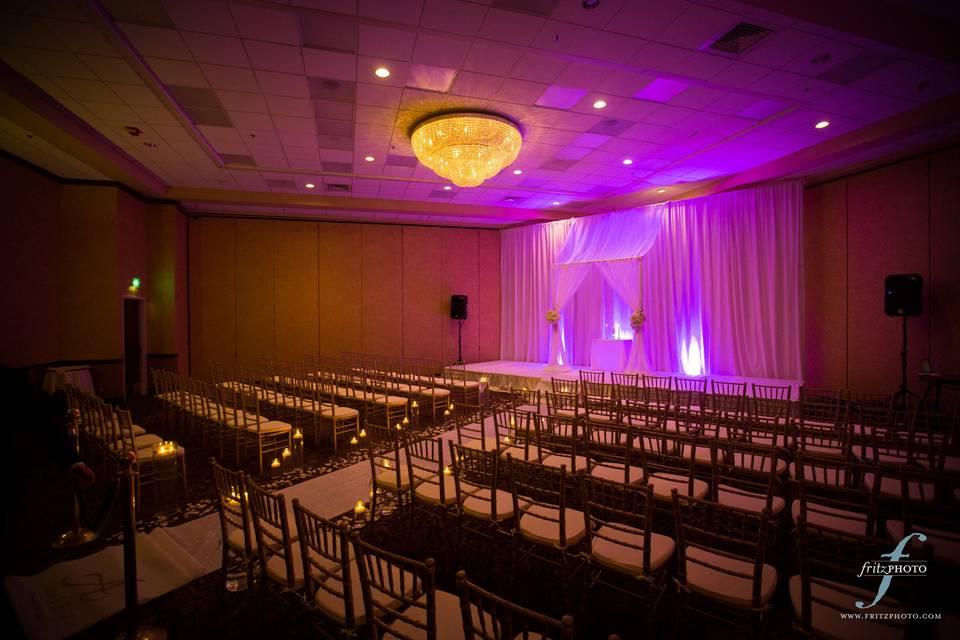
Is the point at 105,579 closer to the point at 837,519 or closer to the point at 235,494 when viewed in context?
the point at 235,494

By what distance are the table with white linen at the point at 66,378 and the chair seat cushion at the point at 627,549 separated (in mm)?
7751

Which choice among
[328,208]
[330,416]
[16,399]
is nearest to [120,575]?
[16,399]

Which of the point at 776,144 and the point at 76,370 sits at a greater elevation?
the point at 776,144

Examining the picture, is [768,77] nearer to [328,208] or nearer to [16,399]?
[16,399]

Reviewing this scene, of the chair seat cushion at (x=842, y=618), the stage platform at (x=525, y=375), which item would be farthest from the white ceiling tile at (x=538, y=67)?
the stage platform at (x=525, y=375)

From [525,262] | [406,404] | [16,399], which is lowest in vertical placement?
[406,404]

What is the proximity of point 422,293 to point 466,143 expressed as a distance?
7.11 meters

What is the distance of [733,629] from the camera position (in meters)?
2.38

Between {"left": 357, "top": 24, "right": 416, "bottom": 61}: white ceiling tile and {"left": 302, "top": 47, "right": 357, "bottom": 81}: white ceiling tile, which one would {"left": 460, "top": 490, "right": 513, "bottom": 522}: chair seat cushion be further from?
{"left": 302, "top": 47, "right": 357, "bottom": 81}: white ceiling tile

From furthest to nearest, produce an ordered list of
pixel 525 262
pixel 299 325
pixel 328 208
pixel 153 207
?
pixel 525 262 → pixel 299 325 → pixel 328 208 → pixel 153 207

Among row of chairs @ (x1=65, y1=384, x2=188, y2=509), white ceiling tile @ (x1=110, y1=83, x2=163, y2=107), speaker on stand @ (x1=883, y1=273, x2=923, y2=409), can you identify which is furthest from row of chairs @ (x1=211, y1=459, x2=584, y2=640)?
speaker on stand @ (x1=883, y1=273, x2=923, y2=409)

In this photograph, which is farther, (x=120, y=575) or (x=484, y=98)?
(x=484, y=98)

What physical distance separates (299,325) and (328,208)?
128 inches

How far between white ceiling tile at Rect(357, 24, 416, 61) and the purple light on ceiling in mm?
2703
